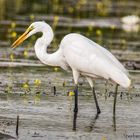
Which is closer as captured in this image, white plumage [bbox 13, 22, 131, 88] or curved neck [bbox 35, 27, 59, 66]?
white plumage [bbox 13, 22, 131, 88]

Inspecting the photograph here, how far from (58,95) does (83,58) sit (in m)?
1.38

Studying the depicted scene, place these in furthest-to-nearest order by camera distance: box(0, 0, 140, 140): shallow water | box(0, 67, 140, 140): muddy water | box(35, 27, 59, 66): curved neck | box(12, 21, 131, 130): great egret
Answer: box(35, 27, 59, 66): curved neck
box(12, 21, 131, 130): great egret
box(0, 0, 140, 140): shallow water
box(0, 67, 140, 140): muddy water

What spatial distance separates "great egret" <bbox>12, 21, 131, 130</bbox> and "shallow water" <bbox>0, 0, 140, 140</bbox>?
1.49ft

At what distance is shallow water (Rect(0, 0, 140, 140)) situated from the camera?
11.8 metres

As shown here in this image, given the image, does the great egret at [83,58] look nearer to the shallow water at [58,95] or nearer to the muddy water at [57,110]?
the muddy water at [57,110]

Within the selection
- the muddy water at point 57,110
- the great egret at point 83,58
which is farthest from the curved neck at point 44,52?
the muddy water at point 57,110

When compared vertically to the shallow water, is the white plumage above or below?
above

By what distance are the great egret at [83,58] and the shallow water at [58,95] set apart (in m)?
0.45

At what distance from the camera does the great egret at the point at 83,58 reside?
13.2m

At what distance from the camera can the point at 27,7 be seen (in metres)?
33.9

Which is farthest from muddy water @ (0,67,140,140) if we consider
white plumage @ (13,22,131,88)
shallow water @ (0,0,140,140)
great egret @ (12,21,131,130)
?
white plumage @ (13,22,131,88)

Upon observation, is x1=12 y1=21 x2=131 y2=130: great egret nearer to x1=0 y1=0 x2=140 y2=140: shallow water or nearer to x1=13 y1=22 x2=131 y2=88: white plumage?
x1=13 y1=22 x2=131 y2=88: white plumage

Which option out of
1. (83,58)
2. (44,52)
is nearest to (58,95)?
(44,52)

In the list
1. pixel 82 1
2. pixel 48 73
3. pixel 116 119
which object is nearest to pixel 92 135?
pixel 116 119
